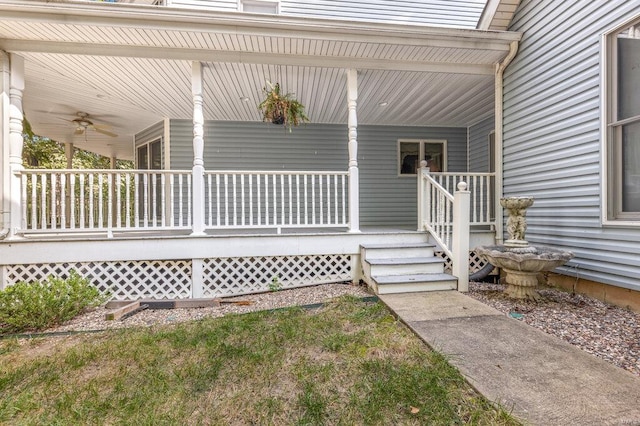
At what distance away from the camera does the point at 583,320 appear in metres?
2.96

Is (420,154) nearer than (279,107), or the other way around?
(279,107)

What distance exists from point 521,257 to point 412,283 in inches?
48.4

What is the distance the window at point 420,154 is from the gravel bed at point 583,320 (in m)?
4.17

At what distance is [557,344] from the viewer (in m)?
2.43

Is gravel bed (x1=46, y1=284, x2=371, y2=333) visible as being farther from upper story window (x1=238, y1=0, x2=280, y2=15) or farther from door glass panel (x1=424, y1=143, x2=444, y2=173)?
upper story window (x1=238, y1=0, x2=280, y2=15)

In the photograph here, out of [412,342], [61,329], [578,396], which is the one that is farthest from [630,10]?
[61,329]

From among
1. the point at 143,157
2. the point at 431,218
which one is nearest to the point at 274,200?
the point at 431,218

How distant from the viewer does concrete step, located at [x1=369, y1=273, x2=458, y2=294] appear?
150 inches

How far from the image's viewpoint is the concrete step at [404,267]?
13.4 feet

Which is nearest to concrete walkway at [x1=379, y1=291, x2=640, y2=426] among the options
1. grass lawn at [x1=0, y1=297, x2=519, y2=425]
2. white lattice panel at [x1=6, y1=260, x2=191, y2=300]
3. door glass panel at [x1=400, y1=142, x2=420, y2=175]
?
grass lawn at [x1=0, y1=297, x2=519, y2=425]

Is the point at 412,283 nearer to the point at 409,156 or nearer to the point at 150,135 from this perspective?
the point at 409,156

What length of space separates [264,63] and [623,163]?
4.48 meters

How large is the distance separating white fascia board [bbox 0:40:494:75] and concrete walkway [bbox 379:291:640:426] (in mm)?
3553

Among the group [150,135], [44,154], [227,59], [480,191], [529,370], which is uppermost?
[44,154]
